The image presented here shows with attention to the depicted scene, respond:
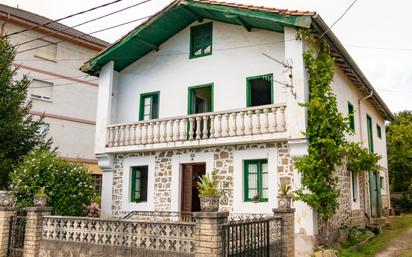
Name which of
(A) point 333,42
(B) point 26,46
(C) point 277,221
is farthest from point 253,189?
(B) point 26,46

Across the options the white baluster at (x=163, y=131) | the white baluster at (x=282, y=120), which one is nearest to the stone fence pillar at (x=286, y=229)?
the white baluster at (x=282, y=120)

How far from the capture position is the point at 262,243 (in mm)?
8180

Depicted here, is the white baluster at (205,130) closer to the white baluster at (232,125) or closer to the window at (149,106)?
the white baluster at (232,125)

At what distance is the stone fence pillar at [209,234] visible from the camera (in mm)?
6832

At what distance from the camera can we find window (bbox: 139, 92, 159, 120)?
51.8ft

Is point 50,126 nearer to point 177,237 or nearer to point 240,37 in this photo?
point 240,37

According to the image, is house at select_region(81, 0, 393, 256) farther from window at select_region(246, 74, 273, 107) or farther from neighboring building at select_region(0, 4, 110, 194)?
neighboring building at select_region(0, 4, 110, 194)

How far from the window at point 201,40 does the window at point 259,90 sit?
2166 millimetres

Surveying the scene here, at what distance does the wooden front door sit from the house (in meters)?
0.04

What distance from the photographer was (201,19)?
1530cm

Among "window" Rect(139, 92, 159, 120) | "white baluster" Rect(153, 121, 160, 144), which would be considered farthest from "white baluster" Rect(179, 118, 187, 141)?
"window" Rect(139, 92, 159, 120)

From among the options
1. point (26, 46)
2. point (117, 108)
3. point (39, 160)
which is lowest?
point (39, 160)

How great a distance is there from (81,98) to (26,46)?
4.63m

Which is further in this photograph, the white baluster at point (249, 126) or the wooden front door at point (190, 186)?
the wooden front door at point (190, 186)
